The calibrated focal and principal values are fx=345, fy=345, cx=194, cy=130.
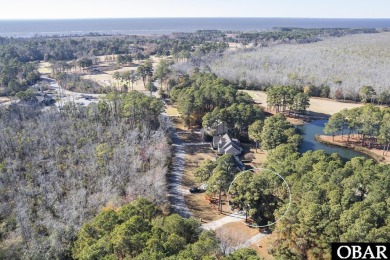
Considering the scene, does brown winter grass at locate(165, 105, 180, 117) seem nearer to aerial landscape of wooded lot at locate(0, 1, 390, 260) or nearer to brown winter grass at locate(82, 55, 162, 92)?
aerial landscape of wooded lot at locate(0, 1, 390, 260)

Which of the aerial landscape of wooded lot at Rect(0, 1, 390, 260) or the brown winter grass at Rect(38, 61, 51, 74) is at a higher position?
the brown winter grass at Rect(38, 61, 51, 74)

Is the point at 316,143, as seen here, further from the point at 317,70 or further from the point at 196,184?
the point at 317,70

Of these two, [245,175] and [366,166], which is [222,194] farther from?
[366,166]

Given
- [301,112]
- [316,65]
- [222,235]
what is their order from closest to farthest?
[222,235], [301,112], [316,65]

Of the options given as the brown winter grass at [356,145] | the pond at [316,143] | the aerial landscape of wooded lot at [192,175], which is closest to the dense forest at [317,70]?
the aerial landscape of wooded lot at [192,175]

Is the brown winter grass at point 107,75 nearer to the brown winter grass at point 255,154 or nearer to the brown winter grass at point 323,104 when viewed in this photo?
the brown winter grass at point 323,104

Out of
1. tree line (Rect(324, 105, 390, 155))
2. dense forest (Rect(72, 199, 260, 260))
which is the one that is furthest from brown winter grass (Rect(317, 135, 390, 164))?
dense forest (Rect(72, 199, 260, 260))

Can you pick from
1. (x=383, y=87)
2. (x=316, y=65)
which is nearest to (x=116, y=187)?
(x=383, y=87)
